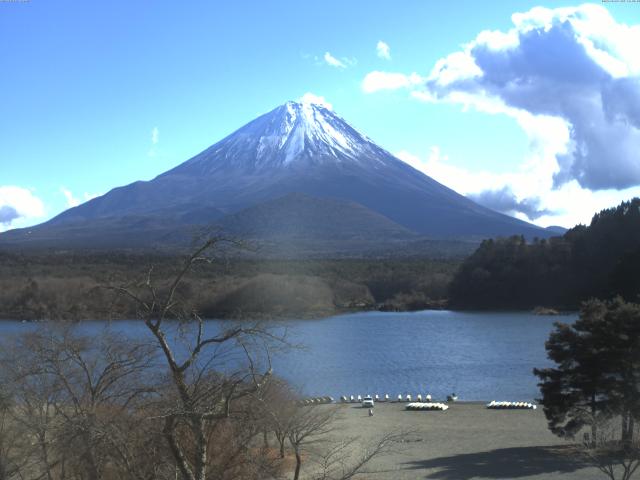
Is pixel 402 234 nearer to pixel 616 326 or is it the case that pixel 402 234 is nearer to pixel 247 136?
pixel 247 136

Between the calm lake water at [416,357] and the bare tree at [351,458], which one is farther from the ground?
the bare tree at [351,458]

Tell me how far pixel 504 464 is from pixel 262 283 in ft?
110

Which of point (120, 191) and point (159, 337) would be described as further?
point (120, 191)

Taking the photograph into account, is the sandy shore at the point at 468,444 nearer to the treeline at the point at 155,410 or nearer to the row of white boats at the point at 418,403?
the row of white boats at the point at 418,403

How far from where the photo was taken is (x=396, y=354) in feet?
101

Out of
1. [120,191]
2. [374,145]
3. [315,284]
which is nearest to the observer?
[315,284]

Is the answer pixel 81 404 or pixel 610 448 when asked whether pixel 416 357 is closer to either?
pixel 610 448

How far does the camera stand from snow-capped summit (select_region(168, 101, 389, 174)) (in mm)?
118562

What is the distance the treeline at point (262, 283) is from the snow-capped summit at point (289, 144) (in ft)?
167

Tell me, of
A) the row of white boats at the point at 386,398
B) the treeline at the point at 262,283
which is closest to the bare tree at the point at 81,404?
the row of white boats at the point at 386,398

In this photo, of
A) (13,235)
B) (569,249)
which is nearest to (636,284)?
(569,249)

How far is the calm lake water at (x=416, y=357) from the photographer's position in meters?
22.8

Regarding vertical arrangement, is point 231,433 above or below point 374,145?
below

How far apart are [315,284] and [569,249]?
17834 mm
